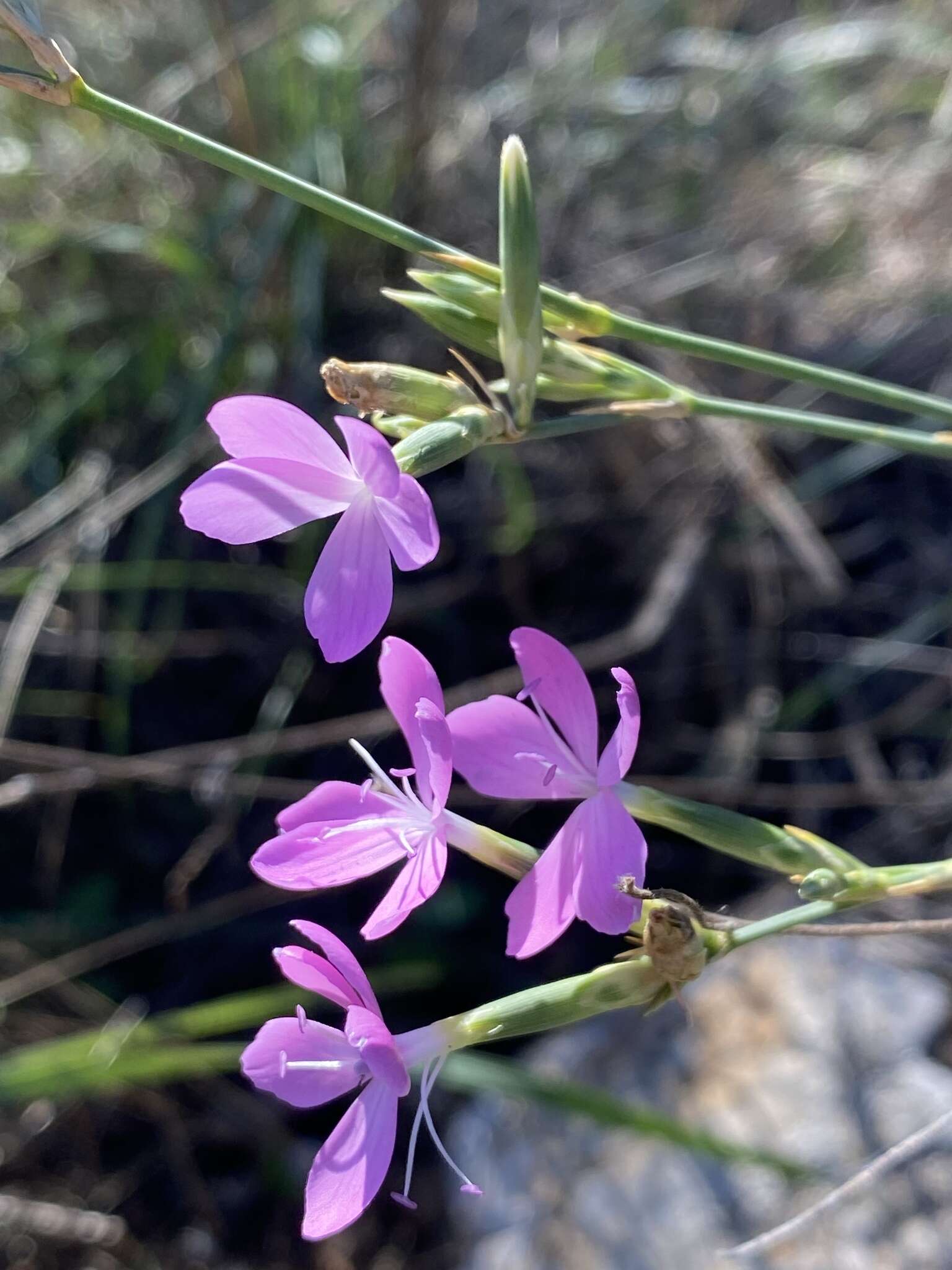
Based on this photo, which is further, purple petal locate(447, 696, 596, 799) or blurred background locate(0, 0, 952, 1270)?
blurred background locate(0, 0, 952, 1270)

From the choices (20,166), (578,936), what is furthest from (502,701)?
(20,166)

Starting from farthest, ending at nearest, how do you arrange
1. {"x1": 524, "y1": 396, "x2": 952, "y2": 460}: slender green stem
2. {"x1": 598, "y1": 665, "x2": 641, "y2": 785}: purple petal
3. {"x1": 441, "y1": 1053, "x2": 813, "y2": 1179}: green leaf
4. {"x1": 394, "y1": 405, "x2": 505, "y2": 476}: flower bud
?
{"x1": 441, "y1": 1053, "x2": 813, "y2": 1179}: green leaf
{"x1": 524, "y1": 396, "x2": 952, "y2": 460}: slender green stem
{"x1": 394, "y1": 405, "x2": 505, "y2": 476}: flower bud
{"x1": 598, "y1": 665, "x2": 641, "y2": 785}: purple petal

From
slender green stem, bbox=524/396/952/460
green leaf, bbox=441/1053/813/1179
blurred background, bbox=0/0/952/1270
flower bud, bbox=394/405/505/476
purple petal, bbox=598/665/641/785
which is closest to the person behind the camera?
purple petal, bbox=598/665/641/785

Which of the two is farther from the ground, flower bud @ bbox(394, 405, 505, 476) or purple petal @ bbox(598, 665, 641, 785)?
flower bud @ bbox(394, 405, 505, 476)

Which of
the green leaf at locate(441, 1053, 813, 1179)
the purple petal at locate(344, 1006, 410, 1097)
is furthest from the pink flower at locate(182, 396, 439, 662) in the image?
the green leaf at locate(441, 1053, 813, 1179)

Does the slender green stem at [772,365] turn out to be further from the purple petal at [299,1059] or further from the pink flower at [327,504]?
the purple petal at [299,1059]

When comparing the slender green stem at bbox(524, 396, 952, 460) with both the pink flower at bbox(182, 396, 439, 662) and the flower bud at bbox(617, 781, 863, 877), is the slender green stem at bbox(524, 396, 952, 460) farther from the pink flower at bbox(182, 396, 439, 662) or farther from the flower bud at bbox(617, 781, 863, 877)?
the flower bud at bbox(617, 781, 863, 877)

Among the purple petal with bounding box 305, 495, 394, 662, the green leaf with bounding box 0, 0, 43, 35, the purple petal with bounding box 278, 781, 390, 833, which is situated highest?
the green leaf with bounding box 0, 0, 43, 35
